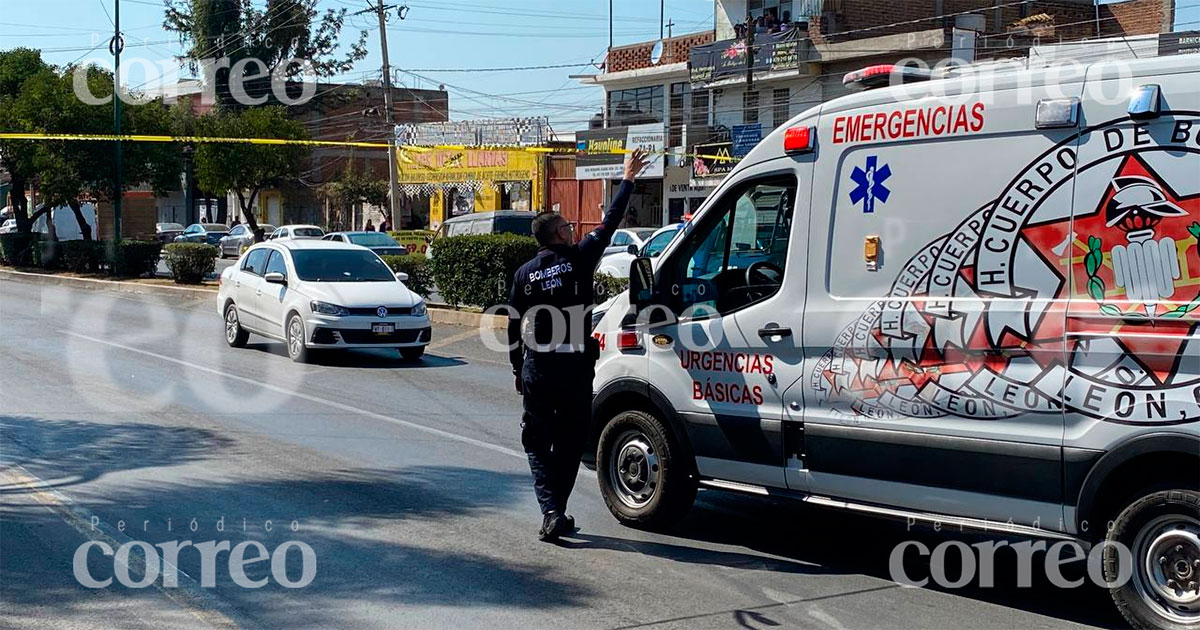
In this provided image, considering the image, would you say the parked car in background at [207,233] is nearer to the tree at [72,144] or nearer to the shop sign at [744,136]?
the tree at [72,144]

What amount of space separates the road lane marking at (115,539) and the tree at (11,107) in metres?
31.6

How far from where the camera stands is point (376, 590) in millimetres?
6164

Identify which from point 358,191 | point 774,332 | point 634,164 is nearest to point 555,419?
point 774,332

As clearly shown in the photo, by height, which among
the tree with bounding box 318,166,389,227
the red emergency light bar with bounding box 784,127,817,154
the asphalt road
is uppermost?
the tree with bounding box 318,166,389,227

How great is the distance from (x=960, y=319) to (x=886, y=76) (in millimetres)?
1457

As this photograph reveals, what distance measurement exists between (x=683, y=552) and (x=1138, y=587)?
2.47 metres

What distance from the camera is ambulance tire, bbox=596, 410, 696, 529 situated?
7227 millimetres

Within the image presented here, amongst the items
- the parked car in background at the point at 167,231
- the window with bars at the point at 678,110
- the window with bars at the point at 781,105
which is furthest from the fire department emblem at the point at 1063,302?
the parked car in background at the point at 167,231

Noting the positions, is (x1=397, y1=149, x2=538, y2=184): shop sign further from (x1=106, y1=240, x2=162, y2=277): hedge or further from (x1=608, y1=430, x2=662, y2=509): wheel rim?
(x1=608, y1=430, x2=662, y2=509): wheel rim

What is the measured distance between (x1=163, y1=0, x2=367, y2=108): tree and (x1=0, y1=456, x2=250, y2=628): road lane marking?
210 feet

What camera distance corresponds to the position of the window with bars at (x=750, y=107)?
41594mm

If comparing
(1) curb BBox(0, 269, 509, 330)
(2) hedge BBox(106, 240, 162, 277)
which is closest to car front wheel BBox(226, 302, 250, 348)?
(1) curb BBox(0, 269, 509, 330)

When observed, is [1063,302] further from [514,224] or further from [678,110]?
[678,110]

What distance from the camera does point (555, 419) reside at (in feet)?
23.5
